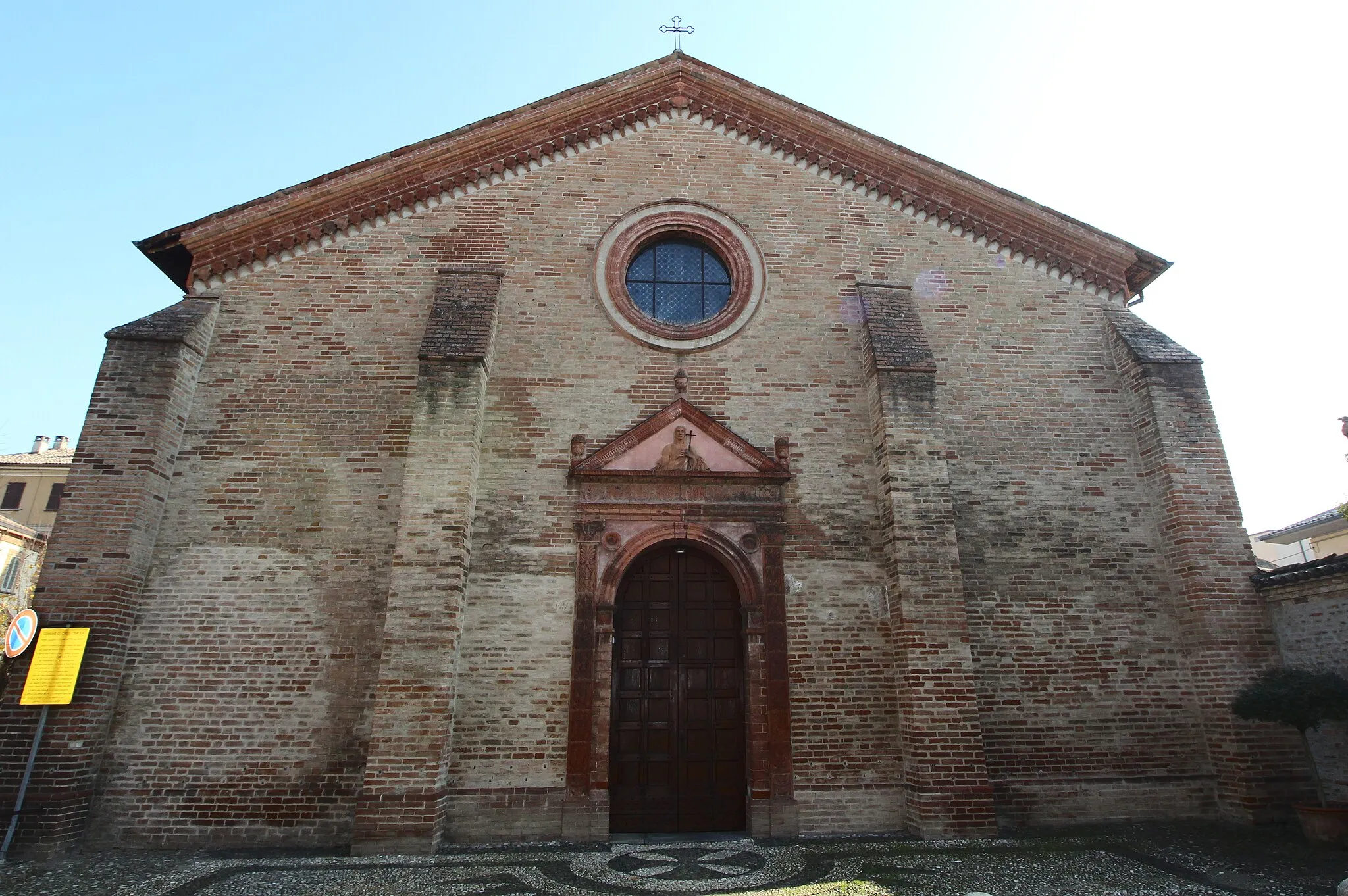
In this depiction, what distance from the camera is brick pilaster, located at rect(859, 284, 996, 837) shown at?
779 cm

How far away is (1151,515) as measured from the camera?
31.1ft

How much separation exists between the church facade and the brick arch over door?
0.04 m

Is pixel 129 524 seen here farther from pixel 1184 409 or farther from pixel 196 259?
pixel 1184 409

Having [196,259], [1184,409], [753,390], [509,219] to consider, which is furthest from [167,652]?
[1184,409]

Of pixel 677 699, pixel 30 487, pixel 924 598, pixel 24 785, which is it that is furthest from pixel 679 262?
pixel 30 487

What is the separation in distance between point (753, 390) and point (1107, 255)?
5921 millimetres

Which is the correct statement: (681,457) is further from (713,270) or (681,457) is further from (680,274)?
Answer: (713,270)

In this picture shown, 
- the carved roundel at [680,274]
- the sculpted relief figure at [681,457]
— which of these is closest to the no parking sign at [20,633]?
the sculpted relief figure at [681,457]

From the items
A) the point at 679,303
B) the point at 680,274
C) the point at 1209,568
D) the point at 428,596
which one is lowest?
the point at 428,596

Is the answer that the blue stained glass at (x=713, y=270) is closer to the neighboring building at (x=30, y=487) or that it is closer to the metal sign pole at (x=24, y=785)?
the metal sign pole at (x=24, y=785)

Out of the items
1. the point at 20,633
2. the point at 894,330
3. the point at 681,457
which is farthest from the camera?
the point at 894,330

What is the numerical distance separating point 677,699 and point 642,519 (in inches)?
86.0

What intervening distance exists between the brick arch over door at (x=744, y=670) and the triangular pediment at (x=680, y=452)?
0.70 m

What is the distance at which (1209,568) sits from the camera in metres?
8.90
